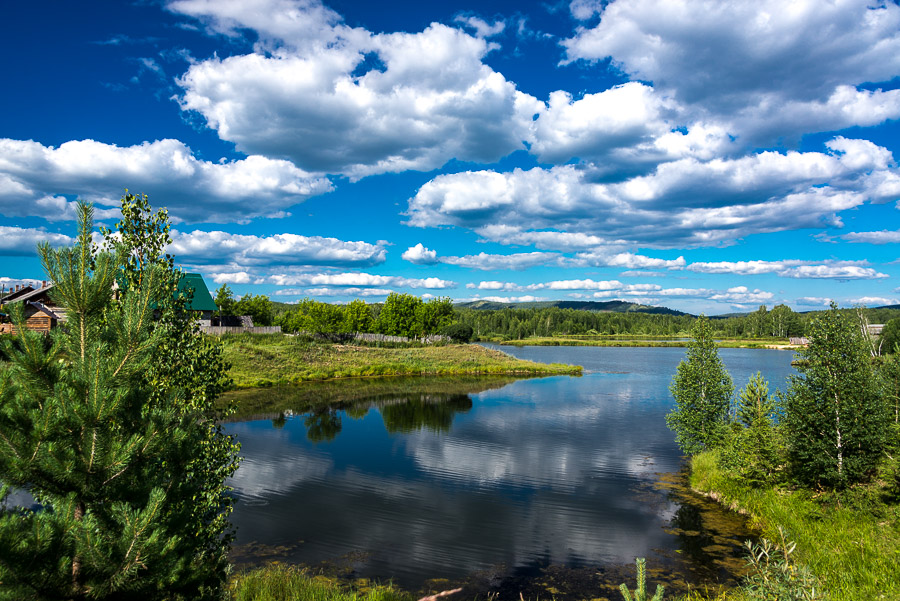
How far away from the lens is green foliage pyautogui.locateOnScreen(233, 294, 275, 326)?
288 feet

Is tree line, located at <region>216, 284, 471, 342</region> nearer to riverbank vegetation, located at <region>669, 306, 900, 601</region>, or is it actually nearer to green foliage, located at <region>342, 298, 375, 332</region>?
green foliage, located at <region>342, 298, 375, 332</region>

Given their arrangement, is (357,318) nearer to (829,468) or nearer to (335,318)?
(335,318)

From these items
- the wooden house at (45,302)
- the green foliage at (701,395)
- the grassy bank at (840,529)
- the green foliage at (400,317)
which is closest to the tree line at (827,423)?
the grassy bank at (840,529)

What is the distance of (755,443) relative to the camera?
1850 centimetres

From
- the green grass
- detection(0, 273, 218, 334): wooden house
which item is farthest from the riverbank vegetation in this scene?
detection(0, 273, 218, 334): wooden house

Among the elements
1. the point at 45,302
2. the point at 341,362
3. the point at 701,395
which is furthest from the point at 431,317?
the point at 701,395

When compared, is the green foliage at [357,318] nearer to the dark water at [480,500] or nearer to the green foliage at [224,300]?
the green foliage at [224,300]

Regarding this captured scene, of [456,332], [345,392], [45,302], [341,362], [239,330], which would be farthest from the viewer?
[456,332]

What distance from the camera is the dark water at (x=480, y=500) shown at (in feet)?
46.2

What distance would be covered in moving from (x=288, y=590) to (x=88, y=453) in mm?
8284

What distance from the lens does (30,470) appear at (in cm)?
385

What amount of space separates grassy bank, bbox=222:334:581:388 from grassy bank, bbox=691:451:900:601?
136 ft

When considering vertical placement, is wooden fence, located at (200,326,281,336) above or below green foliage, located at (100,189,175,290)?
below

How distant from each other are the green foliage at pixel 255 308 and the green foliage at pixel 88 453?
88.8 metres
